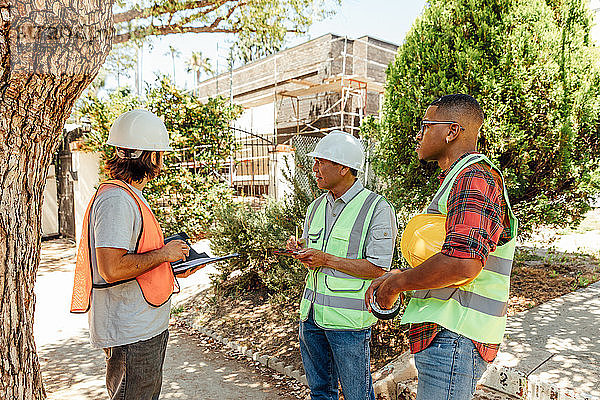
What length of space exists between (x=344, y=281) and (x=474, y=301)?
41.2 inches

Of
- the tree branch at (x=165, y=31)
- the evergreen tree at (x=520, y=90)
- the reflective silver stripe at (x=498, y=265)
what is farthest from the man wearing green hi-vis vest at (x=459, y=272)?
the tree branch at (x=165, y=31)

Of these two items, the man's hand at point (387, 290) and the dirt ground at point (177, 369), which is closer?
the man's hand at point (387, 290)

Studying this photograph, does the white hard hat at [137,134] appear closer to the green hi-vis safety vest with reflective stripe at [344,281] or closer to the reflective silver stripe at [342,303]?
the green hi-vis safety vest with reflective stripe at [344,281]

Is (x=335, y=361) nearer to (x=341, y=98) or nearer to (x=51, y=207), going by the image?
(x=51, y=207)

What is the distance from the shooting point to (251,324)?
6.10 metres

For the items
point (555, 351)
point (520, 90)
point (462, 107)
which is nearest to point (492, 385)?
point (555, 351)

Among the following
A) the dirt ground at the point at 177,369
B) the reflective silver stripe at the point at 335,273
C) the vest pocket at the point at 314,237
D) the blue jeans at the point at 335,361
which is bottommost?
the dirt ground at the point at 177,369

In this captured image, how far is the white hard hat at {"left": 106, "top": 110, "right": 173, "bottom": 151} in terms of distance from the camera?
2.51 meters

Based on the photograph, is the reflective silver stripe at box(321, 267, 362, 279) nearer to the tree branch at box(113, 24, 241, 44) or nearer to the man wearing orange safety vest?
the man wearing orange safety vest

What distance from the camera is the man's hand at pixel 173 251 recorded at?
250cm

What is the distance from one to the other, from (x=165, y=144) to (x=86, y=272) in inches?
32.0

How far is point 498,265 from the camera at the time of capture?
199 centimetres

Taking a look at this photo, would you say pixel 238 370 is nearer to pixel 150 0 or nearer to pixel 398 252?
pixel 398 252

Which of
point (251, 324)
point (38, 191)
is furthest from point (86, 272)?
point (251, 324)
